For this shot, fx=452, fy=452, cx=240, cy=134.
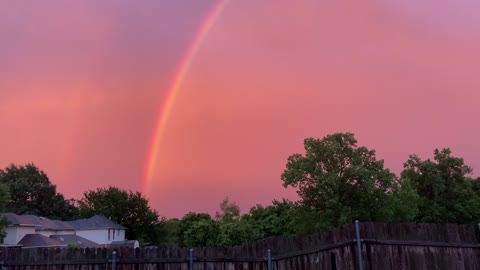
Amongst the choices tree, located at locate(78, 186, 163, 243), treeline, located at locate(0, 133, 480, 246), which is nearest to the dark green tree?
treeline, located at locate(0, 133, 480, 246)

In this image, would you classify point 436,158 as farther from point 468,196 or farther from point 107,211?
point 107,211

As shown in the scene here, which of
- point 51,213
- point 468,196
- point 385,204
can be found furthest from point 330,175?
point 51,213

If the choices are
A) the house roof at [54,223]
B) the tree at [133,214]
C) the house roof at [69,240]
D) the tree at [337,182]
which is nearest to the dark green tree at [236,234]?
the tree at [337,182]

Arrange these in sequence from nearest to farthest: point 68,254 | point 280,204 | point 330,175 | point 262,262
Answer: point 262,262 < point 68,254 < point 330,175 < point 280,204

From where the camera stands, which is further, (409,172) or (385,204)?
(409,172)

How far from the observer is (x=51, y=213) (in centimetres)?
10850

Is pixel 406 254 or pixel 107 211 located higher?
pixel 107 211

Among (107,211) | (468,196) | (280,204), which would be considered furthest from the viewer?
(107,211)

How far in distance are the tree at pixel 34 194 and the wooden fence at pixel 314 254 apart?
103 m

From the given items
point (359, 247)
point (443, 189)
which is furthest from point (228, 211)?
point (359, 247)

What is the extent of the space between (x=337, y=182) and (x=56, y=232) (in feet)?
152

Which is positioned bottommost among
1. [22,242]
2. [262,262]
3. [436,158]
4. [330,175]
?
[262,262]

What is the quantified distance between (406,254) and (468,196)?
43996mm

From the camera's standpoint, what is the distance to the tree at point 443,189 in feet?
152
